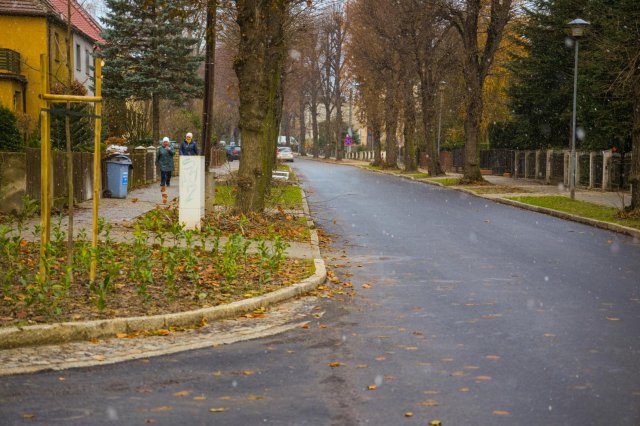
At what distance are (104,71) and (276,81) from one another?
2777 centimetres

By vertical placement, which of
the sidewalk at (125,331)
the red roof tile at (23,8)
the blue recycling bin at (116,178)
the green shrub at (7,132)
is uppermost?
the red roof tile at (23,8)

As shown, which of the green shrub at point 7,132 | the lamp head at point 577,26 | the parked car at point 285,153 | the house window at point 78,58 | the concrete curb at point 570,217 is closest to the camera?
the concrete curb at point 570,217

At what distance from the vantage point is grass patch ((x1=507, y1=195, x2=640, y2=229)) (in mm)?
20266

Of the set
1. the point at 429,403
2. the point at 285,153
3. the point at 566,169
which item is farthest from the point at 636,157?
the point at 285,153

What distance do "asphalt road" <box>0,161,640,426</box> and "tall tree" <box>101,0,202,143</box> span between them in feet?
132

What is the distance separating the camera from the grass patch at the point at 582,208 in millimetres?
20266

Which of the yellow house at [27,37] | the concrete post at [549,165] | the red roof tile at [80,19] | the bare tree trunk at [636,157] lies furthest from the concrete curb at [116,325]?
the red roof tile at [80,19]

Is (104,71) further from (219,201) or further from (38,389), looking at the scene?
(38,389)

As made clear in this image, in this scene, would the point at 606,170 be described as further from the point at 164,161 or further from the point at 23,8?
the point at 23,8

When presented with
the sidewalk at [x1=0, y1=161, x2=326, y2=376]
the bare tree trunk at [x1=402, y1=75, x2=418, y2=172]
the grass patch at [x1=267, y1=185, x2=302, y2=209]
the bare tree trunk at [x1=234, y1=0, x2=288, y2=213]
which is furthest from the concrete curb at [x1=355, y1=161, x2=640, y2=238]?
the bare tree trunk at [x1=402, y1=75, x2=418, y2=172]

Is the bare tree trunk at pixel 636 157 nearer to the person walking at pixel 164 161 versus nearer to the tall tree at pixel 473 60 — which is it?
the person walking at pixel 164 161

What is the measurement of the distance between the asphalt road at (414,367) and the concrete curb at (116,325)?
2.47 ft

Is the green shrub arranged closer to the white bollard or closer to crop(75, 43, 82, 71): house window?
the white bollard

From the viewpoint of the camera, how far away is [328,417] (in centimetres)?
545
